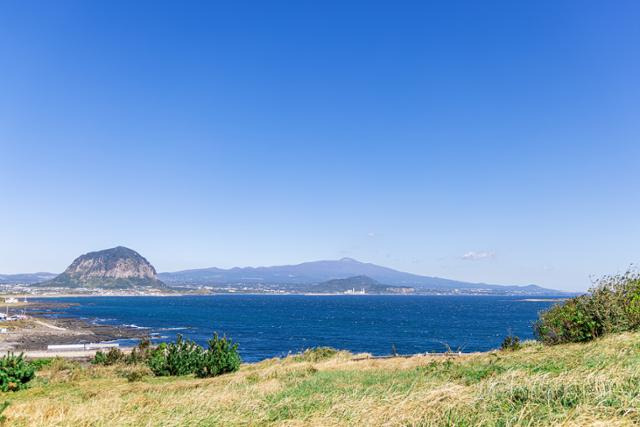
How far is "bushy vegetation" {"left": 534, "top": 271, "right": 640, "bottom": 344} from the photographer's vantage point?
75.6ft

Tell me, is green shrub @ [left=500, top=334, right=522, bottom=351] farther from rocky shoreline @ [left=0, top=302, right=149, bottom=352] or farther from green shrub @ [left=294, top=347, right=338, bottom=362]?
rocky shoreline @ [left=0, top=302, right=149, bottom=352]

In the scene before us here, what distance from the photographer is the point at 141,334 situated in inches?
4208

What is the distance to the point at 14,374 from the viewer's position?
2506 centimetres

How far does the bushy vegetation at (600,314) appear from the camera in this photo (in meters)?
23.0

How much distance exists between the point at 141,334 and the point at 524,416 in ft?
369

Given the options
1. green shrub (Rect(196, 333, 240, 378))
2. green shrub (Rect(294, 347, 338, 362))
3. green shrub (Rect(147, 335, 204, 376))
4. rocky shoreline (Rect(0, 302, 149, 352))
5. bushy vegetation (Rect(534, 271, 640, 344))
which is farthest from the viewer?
rocky shoreline (Rect(0, 302, 149, 352))

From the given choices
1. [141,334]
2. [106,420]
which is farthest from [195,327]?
[106,420]

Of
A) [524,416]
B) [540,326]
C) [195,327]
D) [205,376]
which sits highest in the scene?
[524,416]

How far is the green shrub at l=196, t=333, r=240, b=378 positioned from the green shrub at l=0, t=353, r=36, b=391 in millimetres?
9303

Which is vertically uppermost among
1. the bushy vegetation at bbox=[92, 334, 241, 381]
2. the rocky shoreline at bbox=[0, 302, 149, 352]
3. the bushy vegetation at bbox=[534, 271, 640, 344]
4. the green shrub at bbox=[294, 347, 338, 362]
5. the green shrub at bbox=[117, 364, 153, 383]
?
the bushy vegetation at bbox=[534, 271, 640, 344]

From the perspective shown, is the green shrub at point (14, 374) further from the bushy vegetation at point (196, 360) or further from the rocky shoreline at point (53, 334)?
the rocky shoreline at point (53, 334)

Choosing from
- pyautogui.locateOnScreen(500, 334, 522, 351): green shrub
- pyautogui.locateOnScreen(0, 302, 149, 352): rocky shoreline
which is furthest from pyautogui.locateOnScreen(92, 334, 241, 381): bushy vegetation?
pyautogui.locateOnScreen(0, 302, 149, 352): rocky shoreline

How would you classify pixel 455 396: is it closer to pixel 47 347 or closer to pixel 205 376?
pixel 205 376

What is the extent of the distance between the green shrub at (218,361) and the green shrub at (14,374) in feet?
30.5
